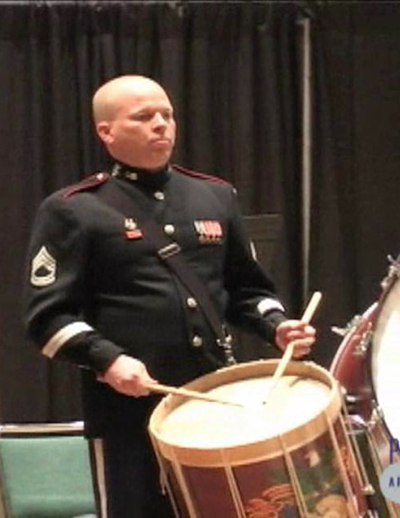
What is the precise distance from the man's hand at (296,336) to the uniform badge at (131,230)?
0.34 metres

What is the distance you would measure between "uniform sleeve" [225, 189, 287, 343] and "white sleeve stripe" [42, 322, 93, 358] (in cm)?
38

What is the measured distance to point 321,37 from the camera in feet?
13.0

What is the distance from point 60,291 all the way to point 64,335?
0.28 ft

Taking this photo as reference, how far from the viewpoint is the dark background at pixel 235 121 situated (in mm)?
3879

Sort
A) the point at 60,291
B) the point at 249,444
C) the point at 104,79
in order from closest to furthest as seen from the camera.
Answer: the point at 249,444 → the point at 60,291 → the point at 104,79

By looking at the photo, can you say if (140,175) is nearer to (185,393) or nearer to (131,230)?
(131,230)

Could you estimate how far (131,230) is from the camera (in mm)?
2160

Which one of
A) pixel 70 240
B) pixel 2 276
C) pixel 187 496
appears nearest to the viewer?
pixel 187 496

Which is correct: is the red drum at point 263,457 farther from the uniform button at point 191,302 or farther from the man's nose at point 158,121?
the man's nose at point 158,121

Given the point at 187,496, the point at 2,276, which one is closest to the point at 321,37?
the point at 2,276

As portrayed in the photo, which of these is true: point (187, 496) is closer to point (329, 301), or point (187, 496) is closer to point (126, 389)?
point (126, 389)

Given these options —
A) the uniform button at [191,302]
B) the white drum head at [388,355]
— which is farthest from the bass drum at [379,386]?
the uniform button at [191,302]

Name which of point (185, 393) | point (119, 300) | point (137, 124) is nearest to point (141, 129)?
point (137, 124)

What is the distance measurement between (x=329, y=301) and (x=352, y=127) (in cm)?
63
